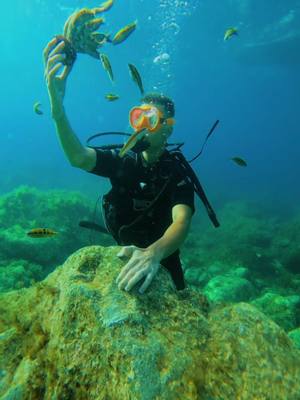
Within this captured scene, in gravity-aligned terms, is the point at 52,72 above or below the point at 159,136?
above

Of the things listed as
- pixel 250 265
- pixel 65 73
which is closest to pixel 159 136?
pixel 65 73

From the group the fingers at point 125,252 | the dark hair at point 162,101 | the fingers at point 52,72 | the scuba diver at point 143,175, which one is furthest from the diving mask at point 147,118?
the fingers at point 125,252

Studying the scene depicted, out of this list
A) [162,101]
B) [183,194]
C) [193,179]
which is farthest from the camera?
[162,101]

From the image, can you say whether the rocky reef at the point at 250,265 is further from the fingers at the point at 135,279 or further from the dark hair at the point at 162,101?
the fingers at the point at 135,279

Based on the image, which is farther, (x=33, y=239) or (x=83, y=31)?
(x=33, y=239)

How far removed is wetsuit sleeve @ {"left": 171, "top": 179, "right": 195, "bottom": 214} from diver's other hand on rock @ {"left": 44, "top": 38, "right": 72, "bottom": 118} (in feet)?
5.20

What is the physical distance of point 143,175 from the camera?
4105 mm

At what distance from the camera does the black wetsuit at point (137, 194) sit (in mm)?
3936

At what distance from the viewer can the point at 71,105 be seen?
17888cm

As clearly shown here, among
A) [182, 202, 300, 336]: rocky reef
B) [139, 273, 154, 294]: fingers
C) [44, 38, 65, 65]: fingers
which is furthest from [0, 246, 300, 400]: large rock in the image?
[182, 202, 300, 336]: rocky reef

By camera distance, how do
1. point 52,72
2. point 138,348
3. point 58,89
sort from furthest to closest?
point 58,89 < point 52,72 < point 138,348

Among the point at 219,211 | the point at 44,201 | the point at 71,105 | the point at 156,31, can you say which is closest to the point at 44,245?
the point at 44,201

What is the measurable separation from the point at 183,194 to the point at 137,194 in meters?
0.65

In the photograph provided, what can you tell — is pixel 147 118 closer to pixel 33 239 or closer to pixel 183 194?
pixel 183 194
